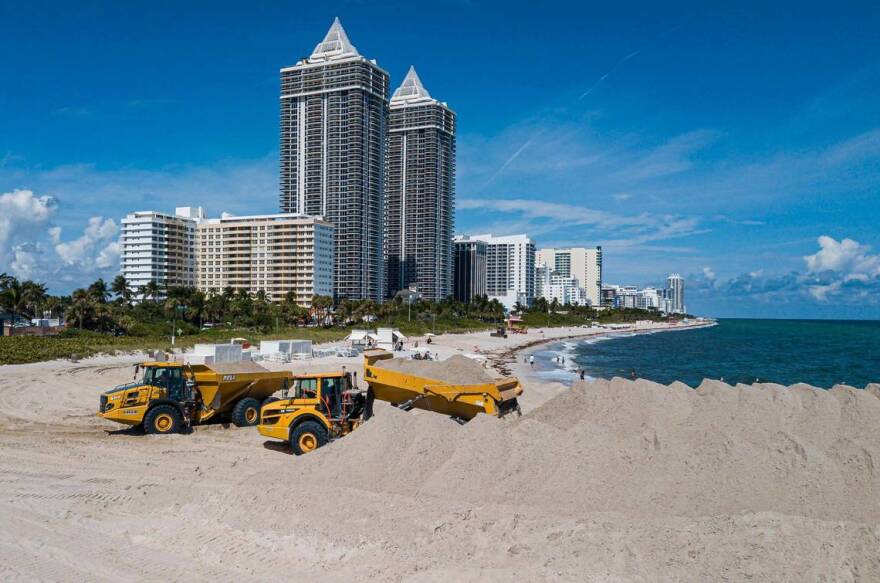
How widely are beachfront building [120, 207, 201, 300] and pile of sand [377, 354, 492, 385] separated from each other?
95062 millimetres

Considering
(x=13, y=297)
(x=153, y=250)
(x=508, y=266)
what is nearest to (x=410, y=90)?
(x=508, y=266)

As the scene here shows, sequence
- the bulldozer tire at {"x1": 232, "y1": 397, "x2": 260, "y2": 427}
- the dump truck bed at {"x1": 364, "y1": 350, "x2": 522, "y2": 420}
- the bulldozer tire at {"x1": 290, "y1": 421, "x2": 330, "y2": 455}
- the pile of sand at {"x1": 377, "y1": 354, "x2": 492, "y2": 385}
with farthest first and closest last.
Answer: the bulldozer tire at {"x1": 232, "y1": 397, "x2": 260, "y2": 427} < the pile of sand at {"x1": 377, "y1": 354, "x2": 492, "y2": 385} < the dump truck bed at {"x1": 364, "y1": 350, "x2": 522, "y2": 420} < the bulldozer tire at {"x1": 290, "y1": 421, "x2": 330, "y2": 455}

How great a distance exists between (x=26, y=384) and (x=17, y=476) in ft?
55.1

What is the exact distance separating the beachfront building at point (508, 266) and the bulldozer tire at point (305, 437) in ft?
568

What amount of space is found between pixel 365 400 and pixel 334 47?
125 metres

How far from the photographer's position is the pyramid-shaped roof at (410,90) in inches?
5812

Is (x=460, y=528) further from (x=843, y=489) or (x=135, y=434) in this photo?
(x=135, y=434)

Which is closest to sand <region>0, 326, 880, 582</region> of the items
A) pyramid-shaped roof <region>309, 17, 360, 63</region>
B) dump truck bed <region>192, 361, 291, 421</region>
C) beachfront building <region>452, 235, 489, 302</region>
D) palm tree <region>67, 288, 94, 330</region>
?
dump truck bed <region>192, 361, 291, 421</region>

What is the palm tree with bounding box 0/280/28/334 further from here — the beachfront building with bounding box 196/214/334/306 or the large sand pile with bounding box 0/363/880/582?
the large sand pile with bounding box 0/363/880/582

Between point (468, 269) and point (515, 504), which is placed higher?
point (468, 269)

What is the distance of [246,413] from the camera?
18.0m

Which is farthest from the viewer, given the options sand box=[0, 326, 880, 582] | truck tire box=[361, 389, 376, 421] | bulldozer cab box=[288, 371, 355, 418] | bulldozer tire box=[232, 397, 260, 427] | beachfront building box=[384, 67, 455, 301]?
beachfront building box=[384, 67, 455, 301]

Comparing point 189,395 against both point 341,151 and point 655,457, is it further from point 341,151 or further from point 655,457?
point 341,151

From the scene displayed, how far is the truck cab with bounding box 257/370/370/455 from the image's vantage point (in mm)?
13898
